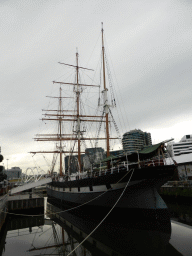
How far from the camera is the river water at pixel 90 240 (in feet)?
32.2

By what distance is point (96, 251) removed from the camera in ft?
32.9

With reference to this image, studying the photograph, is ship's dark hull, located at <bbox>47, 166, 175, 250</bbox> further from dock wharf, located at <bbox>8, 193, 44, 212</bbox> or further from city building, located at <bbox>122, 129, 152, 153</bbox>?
city building, located at <bbox>122, 129, 152, 153</bbox>

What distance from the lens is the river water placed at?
9805mm

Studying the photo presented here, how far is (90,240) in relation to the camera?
38.0 ft

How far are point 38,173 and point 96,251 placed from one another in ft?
63.6

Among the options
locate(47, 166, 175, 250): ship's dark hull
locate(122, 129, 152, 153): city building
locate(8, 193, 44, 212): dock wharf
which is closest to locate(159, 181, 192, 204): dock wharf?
locate(47, 166, 175, 250): ship's dark hull

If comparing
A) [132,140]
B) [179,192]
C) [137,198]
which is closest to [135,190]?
[137,198]

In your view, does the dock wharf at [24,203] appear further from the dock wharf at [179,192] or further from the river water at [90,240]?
the dock wharf at [179,192]

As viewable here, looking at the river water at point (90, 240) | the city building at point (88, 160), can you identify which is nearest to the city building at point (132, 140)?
the city building at point (88, 160)

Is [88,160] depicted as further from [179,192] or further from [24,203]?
[179,192]

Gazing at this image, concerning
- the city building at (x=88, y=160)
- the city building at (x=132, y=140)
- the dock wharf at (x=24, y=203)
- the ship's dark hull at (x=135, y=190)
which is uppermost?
the city building at (x=132, y=140)

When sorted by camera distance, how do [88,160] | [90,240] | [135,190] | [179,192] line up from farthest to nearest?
1. [88,160]
2. [179,192]
3. [135,190]
4. [90,240]

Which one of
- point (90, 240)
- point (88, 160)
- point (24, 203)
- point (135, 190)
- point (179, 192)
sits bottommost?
point (90, 240)

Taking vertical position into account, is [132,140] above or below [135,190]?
above
